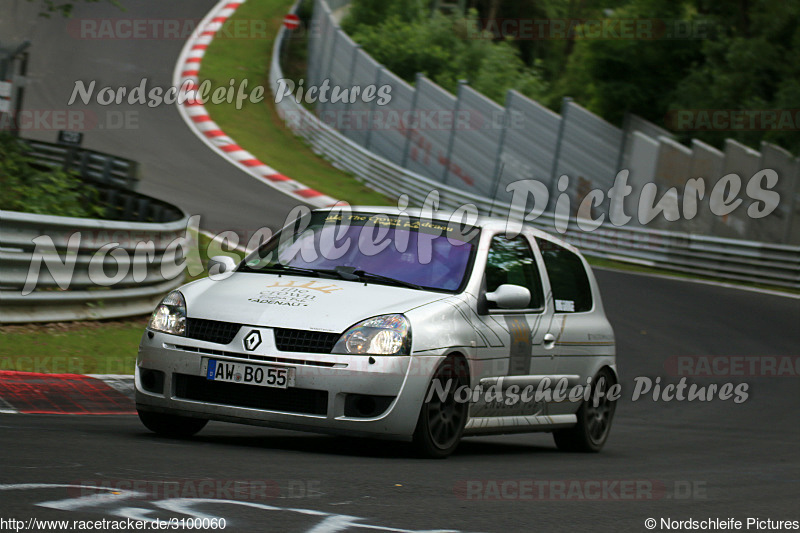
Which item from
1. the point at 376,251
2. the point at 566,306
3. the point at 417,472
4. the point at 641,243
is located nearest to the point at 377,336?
the point at 417,472

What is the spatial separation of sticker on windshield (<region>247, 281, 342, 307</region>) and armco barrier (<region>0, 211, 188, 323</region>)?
4297mm

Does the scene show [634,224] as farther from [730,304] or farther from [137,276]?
[137,276]

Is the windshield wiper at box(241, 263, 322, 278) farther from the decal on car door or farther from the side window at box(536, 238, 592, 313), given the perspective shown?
the side window at box(536, 238, 592, 313)

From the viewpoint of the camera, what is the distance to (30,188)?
47.4 feet

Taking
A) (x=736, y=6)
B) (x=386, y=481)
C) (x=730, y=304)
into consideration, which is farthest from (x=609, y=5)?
(x=386, y=481)

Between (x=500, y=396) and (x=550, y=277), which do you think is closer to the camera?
(x=500, y=396)

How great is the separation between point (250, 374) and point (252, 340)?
197 millimetres

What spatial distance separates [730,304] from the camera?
20.7 m

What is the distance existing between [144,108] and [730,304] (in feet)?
69.7

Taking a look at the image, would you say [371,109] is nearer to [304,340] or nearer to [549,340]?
[549,340]

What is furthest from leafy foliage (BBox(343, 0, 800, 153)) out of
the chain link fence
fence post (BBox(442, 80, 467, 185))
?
fence post (BBox(442, 80, 467, 185))

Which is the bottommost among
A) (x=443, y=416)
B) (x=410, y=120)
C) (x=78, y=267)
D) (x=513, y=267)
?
(x=443, y=416)

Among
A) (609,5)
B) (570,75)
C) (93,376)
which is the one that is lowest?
(93,376)

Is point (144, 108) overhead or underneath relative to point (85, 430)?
overhead
